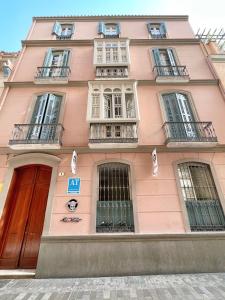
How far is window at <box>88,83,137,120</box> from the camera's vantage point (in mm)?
7746

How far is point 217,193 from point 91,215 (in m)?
4.77

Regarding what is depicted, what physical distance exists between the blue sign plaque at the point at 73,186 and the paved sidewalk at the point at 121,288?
8.65 feet

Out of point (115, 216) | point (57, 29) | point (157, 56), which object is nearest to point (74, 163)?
point (115, 216)

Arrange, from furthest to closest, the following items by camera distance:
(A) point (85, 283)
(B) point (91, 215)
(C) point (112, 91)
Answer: (C) point (112, 91) < (B) point (91, 215) < (A) point (85, 283)

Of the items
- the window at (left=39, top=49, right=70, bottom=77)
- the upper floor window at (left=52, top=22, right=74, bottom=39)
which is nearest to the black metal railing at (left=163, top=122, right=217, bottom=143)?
the window at (left=39, top=49, right=70, bottom=77)

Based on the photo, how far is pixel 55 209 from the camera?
20.5 feet

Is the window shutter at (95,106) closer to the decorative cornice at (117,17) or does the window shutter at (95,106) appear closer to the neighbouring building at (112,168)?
the neighbouring building at (112,168)

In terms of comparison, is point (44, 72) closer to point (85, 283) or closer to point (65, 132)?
point (65, 132)

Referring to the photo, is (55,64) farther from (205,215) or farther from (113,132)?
(205,215)

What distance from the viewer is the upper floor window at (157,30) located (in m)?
12.5

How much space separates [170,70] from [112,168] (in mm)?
6976

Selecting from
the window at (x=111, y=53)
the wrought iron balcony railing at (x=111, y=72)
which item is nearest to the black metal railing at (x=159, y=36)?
the window at (x=111, y=53)

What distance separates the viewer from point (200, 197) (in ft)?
21.9

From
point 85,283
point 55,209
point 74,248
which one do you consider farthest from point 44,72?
point 85,283
